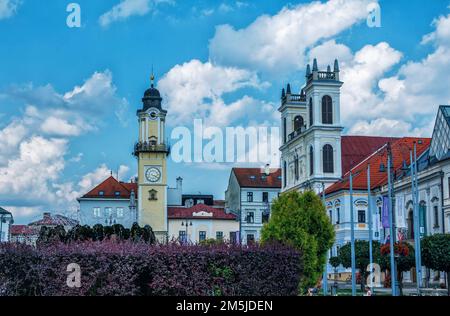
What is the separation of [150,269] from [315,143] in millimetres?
29953

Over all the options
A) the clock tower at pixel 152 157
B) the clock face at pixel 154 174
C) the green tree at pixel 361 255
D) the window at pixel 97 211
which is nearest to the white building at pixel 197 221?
the clock tower at pixel 152 157

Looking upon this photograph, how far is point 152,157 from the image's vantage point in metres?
15.2

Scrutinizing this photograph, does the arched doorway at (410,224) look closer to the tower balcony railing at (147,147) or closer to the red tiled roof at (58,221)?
the red tiled roof at (58,221)

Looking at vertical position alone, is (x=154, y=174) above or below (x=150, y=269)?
above

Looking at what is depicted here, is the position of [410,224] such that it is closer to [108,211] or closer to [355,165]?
[355,165]

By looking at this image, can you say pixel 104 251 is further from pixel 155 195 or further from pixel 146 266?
pixel 155 195

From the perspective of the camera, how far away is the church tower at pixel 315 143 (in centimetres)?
3334

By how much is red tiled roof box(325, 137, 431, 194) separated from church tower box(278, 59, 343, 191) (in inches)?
54.5

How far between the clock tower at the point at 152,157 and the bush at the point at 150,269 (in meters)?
1.76

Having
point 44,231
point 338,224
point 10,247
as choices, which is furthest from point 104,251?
point 338,224

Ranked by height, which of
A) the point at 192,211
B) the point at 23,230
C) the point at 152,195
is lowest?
the point at 23,230

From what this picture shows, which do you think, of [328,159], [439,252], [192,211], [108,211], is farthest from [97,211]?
[439,252]
